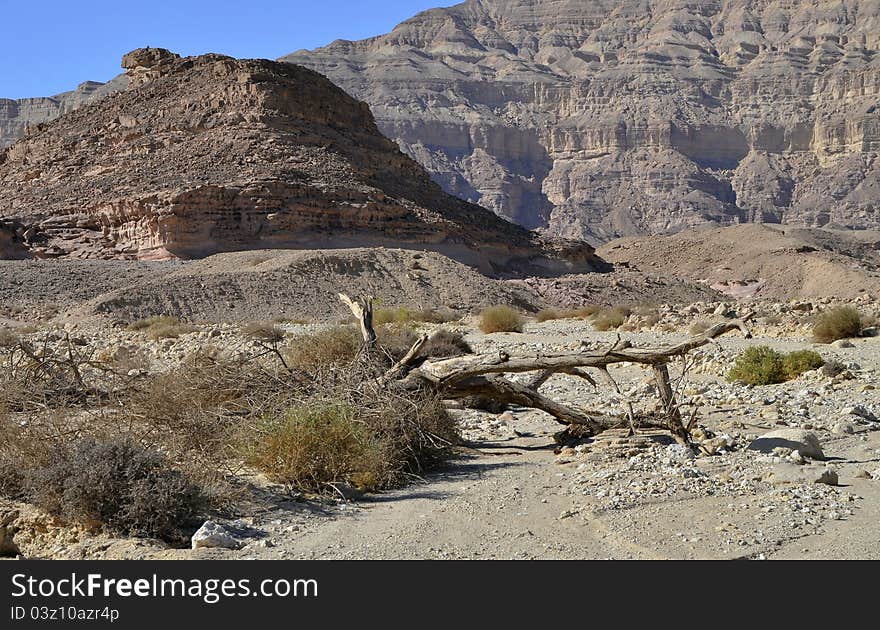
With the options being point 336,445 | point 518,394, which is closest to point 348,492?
point 336,445

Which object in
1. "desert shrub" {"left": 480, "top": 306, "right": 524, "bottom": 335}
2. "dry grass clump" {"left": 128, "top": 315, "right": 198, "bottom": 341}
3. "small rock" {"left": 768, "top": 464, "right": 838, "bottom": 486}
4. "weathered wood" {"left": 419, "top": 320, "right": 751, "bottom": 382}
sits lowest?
"desert shrub" {"left": 480, "top": 306, "right": 524, "bottom": 335}

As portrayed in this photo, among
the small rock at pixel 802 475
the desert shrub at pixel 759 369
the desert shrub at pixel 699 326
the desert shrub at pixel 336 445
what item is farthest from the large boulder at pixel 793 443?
the desert shrub at pixel 699 326

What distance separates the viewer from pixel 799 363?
1449 cm

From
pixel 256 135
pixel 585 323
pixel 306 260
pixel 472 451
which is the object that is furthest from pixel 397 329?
pixel 256 135

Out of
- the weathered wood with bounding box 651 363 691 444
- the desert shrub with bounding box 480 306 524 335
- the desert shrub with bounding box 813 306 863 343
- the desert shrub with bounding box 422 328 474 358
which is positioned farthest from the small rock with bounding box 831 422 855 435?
the desert shrub with bounding box 480 306 524 335

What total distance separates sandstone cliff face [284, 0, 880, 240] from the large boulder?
12946cm

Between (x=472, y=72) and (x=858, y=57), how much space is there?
63.3 metres

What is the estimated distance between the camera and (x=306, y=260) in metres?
38.2

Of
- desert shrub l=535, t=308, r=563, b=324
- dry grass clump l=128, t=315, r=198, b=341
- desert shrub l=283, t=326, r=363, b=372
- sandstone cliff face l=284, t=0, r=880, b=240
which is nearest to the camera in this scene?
desert shrub l=283, t=326, r=363, b=372

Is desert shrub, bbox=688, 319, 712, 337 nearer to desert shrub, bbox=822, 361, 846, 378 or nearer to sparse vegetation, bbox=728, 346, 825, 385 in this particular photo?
sparse vegetation, bbox=728, 346, 825, 385

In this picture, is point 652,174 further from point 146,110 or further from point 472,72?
point 146,110

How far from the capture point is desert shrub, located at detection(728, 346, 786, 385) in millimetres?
14273

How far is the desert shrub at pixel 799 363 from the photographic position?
14.3m

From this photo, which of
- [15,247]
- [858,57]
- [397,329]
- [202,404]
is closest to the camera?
[202,404]
